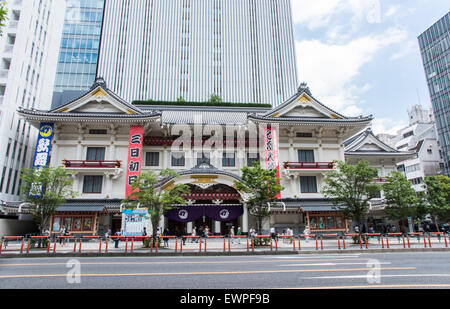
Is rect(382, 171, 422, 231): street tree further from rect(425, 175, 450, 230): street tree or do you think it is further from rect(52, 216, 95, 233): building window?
rect(52, 216, 95, 233): building window

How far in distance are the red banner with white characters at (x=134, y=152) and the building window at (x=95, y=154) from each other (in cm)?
340

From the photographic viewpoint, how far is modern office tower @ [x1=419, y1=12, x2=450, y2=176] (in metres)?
57.1

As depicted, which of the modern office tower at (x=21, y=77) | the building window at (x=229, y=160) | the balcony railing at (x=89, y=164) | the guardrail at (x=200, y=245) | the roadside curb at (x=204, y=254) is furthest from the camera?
the building window at (x=229, y=160)

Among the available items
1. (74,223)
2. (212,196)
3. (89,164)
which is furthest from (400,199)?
(74,223)

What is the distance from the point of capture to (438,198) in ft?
88.9

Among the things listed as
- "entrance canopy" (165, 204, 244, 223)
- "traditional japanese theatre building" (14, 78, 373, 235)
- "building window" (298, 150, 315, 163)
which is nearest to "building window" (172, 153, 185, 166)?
"traditional japanese theatre building" (14, 78, 373, 235)

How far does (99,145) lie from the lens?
2758 cm

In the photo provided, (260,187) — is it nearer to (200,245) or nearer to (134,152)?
(200,245)

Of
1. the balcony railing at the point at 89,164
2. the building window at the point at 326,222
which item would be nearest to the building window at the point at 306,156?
the building window at the point at 326,222

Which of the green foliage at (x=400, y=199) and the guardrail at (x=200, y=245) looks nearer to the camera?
the guardrail at (x=200, y=245)

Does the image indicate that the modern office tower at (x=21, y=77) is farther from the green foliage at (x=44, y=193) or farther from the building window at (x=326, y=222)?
the building window at (x=326, y=222)

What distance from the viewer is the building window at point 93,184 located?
26547 mm

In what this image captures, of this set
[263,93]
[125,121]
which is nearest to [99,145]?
[125,121]

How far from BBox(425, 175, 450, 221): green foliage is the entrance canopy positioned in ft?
65.1
